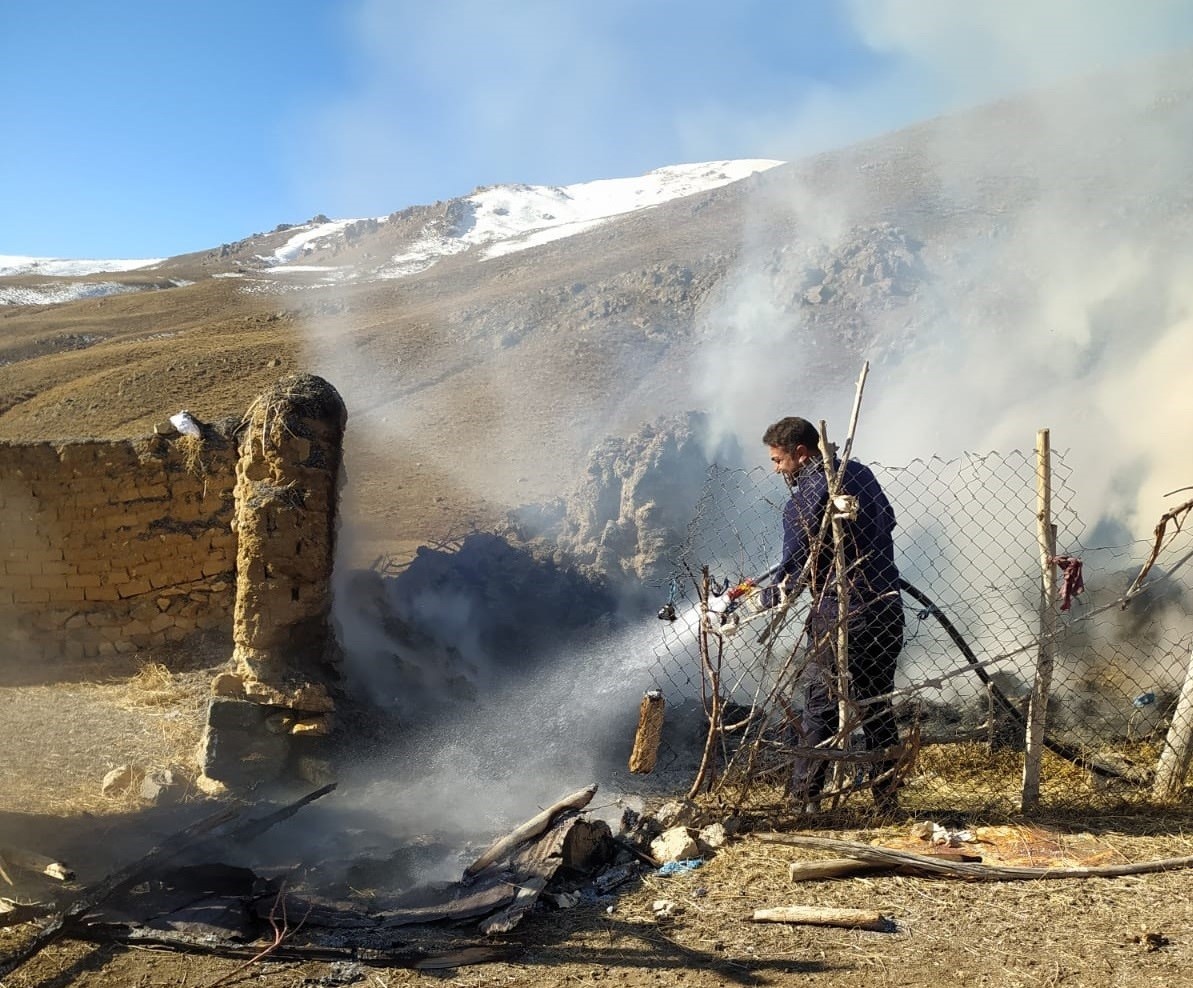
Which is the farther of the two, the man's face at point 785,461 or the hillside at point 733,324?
the hillside at point 733,324

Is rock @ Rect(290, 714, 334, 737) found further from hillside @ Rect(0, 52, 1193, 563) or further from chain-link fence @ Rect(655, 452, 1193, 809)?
hillside @ Rect(0, 52, 1193, 563)

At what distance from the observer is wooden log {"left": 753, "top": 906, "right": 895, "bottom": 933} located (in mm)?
3348

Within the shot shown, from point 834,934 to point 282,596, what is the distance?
421cm

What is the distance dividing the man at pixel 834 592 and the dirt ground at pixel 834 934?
39 centimetres

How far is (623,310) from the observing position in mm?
22219

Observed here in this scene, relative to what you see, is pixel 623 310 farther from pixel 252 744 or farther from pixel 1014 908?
pixel 1014 908

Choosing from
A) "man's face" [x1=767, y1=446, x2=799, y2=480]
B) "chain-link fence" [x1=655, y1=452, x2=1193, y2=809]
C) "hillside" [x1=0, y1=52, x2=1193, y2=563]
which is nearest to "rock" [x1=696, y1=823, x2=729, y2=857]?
"chain-link fence" [x1=655, y1=452, x2=1193, y2=809]

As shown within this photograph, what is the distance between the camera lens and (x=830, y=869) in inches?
148

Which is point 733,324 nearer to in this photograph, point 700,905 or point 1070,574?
point 1070,574

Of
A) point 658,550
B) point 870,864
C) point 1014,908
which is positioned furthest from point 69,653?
point 1014,908

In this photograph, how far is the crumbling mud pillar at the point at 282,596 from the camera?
227 inches

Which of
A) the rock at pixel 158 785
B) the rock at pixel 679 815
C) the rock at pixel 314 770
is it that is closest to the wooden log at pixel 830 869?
the rock at pixel 679 815

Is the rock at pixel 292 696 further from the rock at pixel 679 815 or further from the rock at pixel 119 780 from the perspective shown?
the rock at pixel 679 815

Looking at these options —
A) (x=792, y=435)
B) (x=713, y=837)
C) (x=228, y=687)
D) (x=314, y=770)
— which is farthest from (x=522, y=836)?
(x=228, y=687)
